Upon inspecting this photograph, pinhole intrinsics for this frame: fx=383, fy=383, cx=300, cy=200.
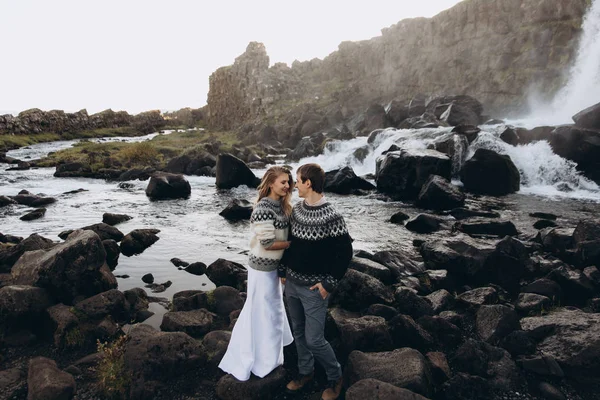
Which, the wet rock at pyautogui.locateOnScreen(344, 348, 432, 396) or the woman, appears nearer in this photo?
the woman

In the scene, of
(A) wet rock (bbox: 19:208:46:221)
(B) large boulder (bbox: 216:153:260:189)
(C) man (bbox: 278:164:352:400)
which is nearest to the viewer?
(C) man (bbox: 278:164:352:400)

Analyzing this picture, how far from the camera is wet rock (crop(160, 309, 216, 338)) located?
7.34 meters

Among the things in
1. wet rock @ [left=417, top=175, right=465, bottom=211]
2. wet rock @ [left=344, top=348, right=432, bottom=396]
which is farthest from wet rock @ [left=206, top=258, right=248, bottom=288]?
wet rock @ [left=417, top=175, right=465, bottom=211]

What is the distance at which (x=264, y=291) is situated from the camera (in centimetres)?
543

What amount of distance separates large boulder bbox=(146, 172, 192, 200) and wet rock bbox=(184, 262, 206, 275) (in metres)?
14.1

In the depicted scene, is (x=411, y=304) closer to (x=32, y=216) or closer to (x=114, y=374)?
(x=114, y=374)

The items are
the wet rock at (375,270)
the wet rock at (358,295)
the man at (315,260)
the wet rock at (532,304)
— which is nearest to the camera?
the man at (315,260)

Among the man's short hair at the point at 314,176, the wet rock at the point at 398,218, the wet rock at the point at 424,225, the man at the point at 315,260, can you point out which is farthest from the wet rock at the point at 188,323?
the wet rock at the point at 398,218

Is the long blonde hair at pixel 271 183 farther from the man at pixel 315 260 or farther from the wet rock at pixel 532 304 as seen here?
the wet rock at pixel 532 304

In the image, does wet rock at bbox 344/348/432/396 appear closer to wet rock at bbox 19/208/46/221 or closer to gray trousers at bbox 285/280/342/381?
gray trousers at bbox 285/280/342/381

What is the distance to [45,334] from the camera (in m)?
7.43

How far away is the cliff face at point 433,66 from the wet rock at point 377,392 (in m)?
75.6

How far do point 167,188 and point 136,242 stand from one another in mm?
11450

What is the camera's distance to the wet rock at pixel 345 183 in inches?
1000
